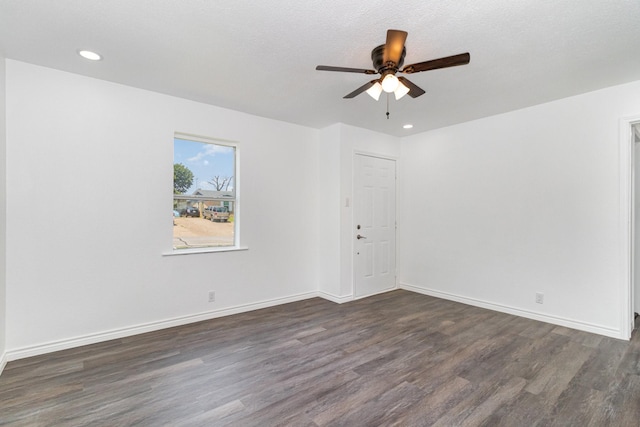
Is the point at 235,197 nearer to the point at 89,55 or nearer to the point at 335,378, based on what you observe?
the point at 89,55

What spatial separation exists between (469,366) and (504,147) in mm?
2842

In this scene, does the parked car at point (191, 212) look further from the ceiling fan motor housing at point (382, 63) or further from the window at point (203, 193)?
the ceiling fan motor housing at point (382, 63)

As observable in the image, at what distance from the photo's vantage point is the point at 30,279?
2.72 metres

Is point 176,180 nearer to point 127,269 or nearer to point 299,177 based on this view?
point 127,269

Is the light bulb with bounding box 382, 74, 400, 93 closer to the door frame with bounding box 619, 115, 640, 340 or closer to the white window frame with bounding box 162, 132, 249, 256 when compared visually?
the white window frame with bounding box 162, 132, 249, 256

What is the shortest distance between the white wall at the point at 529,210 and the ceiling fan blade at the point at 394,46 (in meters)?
2.63

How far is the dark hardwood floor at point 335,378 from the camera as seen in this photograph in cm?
196

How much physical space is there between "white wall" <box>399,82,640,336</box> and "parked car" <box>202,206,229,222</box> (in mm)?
3080

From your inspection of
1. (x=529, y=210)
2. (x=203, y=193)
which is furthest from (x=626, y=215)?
(x=203, y=193)

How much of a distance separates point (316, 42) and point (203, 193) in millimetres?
2335

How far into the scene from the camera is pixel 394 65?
7.15 feet

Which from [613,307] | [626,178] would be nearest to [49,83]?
[626,178]

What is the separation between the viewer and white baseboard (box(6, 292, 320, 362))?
2.69 metres

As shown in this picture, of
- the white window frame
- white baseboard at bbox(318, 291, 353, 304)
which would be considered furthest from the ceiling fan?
white baseboard at bbox(318, 291, 353, 304)
